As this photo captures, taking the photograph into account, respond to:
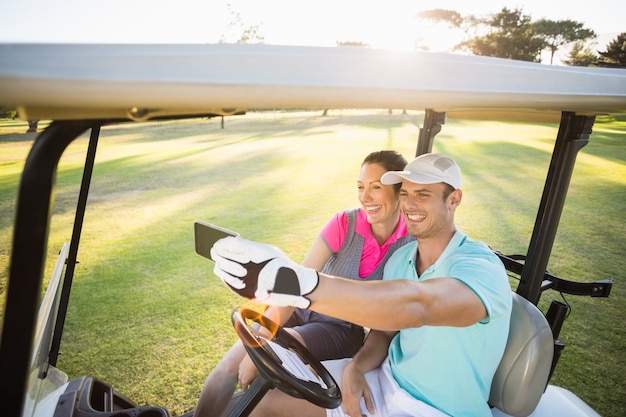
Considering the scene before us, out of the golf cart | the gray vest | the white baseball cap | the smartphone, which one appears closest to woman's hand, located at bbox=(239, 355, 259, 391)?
the gray vest

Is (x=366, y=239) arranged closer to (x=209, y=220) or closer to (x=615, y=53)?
(x=209, y=220)

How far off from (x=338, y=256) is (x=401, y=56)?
1.68m

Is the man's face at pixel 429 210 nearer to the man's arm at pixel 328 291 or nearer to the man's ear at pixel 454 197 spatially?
the man's ear at pixel 454 197

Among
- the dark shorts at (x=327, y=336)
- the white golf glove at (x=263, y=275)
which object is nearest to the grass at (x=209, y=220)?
the white golf glove at (x=263, y=275)

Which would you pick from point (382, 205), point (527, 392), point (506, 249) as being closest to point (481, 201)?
point (506, 249)

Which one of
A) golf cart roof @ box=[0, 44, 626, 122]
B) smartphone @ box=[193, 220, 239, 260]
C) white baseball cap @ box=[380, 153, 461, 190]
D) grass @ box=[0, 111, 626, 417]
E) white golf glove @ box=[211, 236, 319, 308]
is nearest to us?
golf cart roof @ box=[0, 44, 626, 122]

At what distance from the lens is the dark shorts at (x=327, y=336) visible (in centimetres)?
219

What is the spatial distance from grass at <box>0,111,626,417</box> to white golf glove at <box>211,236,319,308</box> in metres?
0.46

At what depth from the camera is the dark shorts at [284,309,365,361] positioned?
7.18 ft

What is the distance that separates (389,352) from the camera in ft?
6.24

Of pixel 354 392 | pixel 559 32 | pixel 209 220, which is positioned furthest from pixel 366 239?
pixel 559 32

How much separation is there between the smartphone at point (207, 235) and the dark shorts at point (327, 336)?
1.21m

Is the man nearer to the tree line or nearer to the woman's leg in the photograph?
the woman's leg

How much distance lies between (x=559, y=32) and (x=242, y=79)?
58.2m
